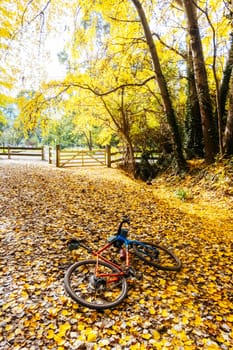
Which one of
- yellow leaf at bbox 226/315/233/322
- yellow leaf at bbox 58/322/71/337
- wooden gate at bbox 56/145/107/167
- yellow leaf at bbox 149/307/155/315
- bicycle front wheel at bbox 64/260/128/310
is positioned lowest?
yellow leaf at bbox 226/315/233/322

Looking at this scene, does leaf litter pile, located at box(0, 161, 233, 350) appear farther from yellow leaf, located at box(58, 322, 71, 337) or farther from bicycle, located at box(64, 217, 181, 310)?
bicycle, located at box(64, 217, 181, 310)

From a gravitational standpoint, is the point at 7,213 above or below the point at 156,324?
above

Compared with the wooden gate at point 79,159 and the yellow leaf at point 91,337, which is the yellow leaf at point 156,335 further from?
the wooden gate at point 79,159

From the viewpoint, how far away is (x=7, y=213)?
5453 millimetres

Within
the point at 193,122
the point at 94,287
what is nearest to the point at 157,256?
→ the point at 94,287

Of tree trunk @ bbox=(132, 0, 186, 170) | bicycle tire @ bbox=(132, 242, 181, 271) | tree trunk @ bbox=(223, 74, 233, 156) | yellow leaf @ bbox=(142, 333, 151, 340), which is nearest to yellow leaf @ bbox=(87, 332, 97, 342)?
yellow leaf @ bbox=(142, 333, 151, 340)

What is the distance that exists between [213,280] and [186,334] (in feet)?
4.10

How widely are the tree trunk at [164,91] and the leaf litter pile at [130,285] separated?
460 centimetres

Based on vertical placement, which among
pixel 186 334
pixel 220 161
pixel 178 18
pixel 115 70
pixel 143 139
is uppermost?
pixel 178 18

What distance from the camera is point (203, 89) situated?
920 centimetres

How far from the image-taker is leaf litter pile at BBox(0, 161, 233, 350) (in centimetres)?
247

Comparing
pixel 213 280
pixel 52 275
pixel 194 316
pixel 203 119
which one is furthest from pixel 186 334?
pixel 203 119

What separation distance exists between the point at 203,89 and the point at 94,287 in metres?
8.39

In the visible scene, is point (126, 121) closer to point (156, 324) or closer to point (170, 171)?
point (170, 171)
